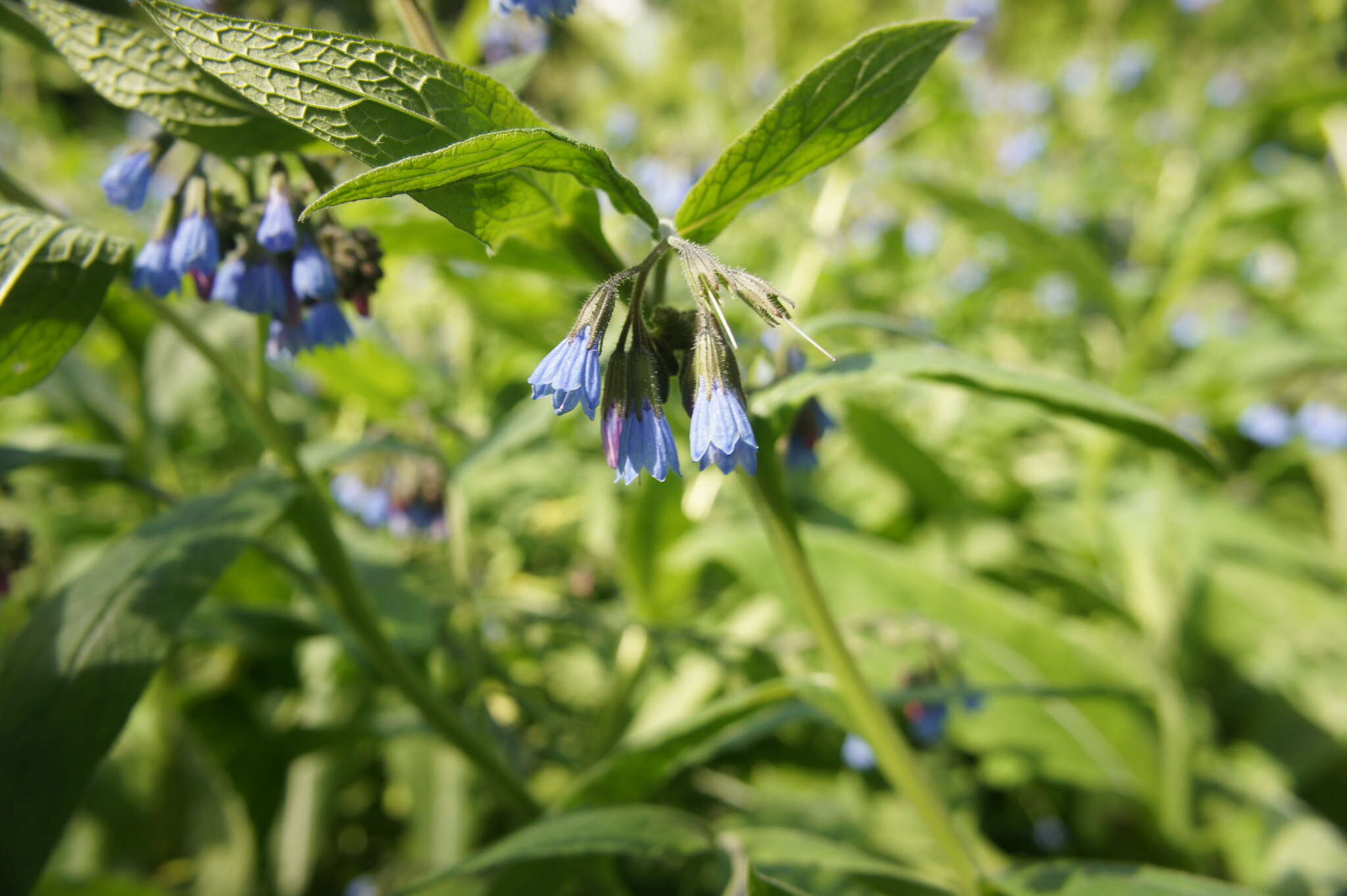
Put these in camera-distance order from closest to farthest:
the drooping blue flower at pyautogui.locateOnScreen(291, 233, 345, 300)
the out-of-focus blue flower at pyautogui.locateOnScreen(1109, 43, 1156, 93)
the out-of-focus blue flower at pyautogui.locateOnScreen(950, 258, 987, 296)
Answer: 1. the drooping blue flower at pyautogui.locateOnScreen(291, 233, 345, 300)
2. the out-of-focus blue flower at pyautogui.locateOnScreen(950, 258, 987, 296)
3. the out-of-focus blue flower at pyautogui.locateOnScreen(1109, 43, 1156, 93)

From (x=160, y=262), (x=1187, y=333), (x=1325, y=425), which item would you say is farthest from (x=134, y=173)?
(x=1187, y=333)

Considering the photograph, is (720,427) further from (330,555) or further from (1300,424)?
(1300,424)

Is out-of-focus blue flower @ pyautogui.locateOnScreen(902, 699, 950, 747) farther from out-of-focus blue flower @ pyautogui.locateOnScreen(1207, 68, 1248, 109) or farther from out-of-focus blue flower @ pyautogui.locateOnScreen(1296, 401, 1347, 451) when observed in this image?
out-of-focus blue flower @ pyautogui.locateOnScreen(1207, 68, 1248, 109)

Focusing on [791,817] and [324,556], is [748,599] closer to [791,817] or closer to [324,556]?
[791,817]

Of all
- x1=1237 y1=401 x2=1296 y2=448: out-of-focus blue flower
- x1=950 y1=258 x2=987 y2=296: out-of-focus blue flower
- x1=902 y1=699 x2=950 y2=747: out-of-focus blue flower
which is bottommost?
x1=902 y1=699 x2=950 y2=747: out-of-focus blue flower

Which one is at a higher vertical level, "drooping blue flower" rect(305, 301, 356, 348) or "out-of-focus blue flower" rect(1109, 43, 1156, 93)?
"out-of-focus blue flower" rect(1109, 43, 1156, 93)

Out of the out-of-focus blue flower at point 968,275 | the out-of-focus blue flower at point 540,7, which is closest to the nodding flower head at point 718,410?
the out-of-focus blue flower at point 540,7

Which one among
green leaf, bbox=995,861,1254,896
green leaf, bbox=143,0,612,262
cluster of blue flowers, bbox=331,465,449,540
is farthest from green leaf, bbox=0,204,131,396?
green leaf, bbox=995,861,1254,896

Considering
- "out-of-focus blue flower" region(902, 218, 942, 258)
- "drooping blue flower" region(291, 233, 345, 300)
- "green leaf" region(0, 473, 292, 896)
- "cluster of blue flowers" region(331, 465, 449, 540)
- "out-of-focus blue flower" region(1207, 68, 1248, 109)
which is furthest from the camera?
"out-of-focus blue flower" region(1207, 68, 1248, 109)
